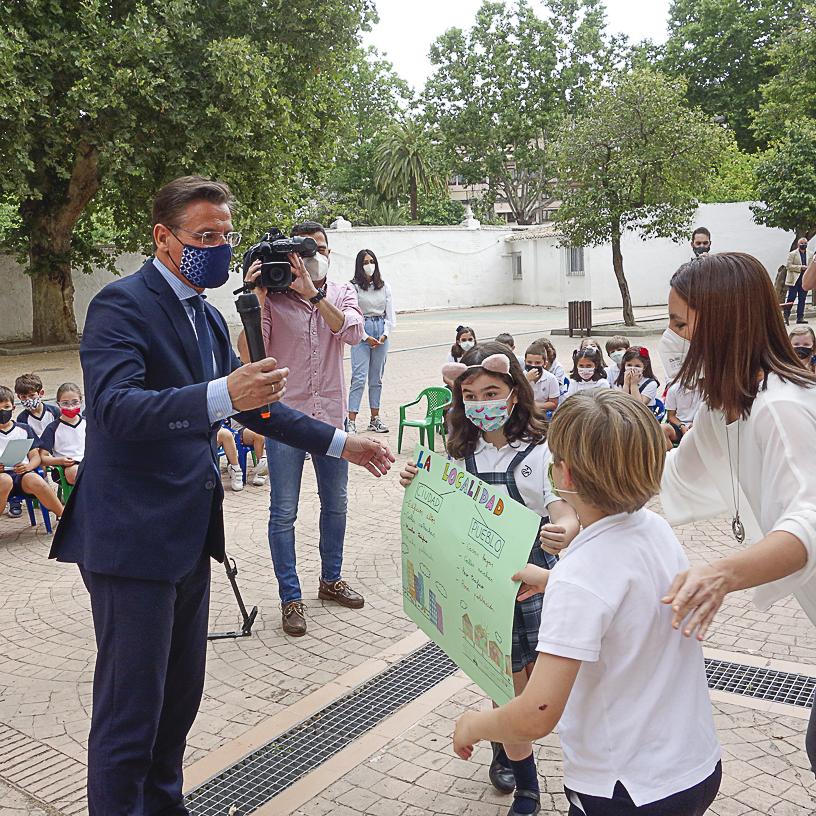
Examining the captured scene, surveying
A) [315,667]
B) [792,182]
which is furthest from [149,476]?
[792,182]

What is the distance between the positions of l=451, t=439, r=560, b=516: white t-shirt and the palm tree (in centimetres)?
4539

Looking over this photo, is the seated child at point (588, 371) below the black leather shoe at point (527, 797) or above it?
above

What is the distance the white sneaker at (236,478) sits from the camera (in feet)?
26.7

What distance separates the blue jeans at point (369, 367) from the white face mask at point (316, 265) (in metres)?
5.71

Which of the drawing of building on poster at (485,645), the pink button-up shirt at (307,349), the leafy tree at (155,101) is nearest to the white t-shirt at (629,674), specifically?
the drawing of building on poster at (485,645)

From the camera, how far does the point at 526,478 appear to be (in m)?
3.12

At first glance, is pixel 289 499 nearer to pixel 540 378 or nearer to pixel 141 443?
pixel 141 443

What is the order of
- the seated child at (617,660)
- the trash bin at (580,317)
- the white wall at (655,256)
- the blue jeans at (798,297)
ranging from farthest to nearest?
the white wall at (655,256)
the trash bin at (580,317)
the blue jeans at (798,297)
the seated child at (617,660)

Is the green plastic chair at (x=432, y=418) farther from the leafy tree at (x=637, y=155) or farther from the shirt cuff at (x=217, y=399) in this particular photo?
the leafy tree at (x=637, y=155)

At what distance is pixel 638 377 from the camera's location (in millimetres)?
7613

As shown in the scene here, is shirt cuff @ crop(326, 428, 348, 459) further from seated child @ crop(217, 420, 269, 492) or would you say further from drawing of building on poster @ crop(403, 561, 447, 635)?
seated child @ crop(217, 420, 269, 492)

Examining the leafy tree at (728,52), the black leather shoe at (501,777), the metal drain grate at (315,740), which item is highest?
the leafy tree at (728,52)

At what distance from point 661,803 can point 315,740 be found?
2159mm

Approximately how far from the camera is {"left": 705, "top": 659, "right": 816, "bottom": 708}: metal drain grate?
378 centimetres
